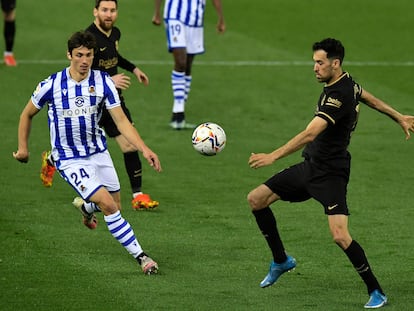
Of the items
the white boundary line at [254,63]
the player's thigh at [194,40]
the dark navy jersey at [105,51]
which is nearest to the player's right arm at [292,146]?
the dark navy jersey at [105,51]

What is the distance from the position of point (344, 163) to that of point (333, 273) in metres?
1.37

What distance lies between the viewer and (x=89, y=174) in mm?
11656

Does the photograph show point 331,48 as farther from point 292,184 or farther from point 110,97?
point 110,97

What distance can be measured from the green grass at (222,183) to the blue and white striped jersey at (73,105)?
46.1 inches

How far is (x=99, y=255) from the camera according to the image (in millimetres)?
12289

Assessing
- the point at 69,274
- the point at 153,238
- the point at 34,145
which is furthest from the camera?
the point at 34,145

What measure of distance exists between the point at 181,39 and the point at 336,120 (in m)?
9.04

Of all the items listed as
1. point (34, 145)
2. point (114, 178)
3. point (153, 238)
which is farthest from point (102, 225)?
point (34, 145)

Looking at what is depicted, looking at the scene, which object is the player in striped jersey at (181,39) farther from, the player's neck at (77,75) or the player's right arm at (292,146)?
the player's right arm at (292,146)

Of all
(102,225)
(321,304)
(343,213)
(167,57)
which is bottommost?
(167,57)

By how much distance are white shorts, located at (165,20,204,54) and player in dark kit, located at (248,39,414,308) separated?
331 inches

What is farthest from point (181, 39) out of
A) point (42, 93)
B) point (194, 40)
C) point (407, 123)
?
point (407, 123)

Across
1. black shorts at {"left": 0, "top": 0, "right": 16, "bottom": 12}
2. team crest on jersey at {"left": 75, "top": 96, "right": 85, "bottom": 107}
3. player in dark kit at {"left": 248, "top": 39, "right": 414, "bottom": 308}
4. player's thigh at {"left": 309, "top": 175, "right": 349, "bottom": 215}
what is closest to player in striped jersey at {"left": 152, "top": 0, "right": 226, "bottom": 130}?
black shorts at {"left": 0, "top": 0, "right": 16, "bottom": 12}

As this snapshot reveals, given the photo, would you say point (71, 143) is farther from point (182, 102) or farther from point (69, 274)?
point (182, 102)
